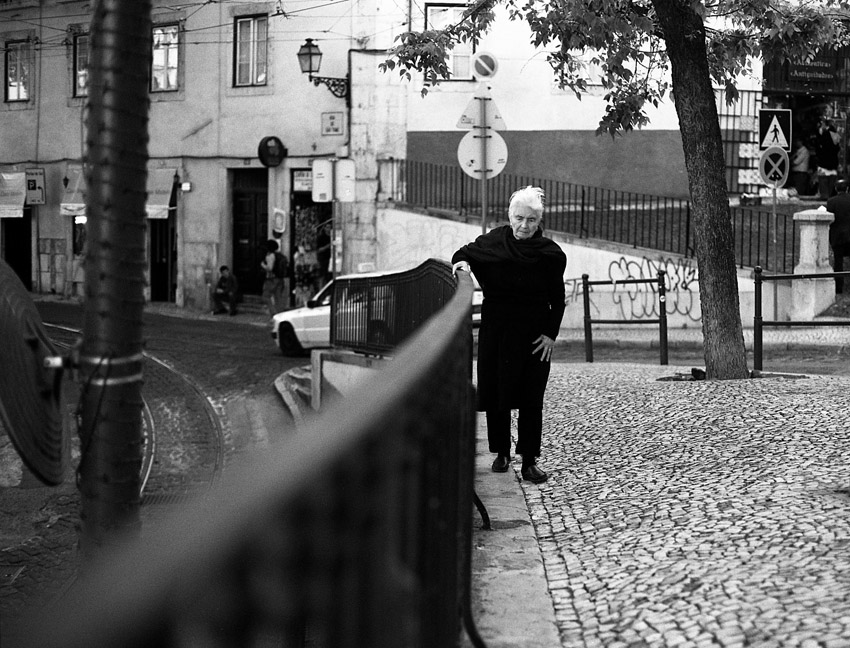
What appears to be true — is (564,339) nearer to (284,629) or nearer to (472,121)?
(472,121)

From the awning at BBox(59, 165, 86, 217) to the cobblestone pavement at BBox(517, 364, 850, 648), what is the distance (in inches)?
1084

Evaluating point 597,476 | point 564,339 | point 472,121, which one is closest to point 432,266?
point 597,476

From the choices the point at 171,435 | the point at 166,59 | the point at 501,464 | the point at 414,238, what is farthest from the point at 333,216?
the point at 501,464

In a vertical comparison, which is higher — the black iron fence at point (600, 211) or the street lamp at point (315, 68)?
the street lamp at point (315, 68)

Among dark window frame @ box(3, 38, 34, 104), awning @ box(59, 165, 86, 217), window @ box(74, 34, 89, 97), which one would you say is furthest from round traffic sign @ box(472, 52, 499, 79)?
dark window frame @ box(3, 38, 34, 104)

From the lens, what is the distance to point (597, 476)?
7.60 m

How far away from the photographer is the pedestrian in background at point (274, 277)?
1160 inches

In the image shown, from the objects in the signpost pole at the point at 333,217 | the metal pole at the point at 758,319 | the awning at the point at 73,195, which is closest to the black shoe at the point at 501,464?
the metal pole at the point at 758,319

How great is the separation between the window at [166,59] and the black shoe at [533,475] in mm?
27751

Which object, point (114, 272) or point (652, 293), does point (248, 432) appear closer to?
point (114, 272)

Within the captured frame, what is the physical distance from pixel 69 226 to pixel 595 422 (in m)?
29.1

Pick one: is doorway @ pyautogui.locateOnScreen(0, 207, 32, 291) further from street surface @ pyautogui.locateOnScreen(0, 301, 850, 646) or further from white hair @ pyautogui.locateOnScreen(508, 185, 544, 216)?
white hair @ pyautogui.locateOnScreen(508, 185, 544, 216)

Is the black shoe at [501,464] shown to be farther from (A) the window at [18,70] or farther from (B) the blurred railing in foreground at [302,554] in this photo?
(A) the window at [18,70]

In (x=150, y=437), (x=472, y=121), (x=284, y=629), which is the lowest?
(x=150, y=437)
